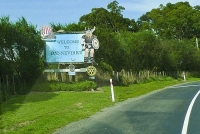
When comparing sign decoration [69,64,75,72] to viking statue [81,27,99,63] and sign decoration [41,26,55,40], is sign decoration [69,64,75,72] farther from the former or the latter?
sign decoration [41,26,55,40]

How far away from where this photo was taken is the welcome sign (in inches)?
1161

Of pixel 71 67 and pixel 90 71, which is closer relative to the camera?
pixel 90 71

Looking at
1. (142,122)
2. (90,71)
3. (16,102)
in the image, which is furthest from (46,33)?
(142,122)

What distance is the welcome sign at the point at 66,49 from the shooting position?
29.5 m

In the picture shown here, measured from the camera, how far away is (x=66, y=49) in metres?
29.8

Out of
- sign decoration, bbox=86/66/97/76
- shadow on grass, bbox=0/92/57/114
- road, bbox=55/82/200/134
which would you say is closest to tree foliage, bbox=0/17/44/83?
sign decoration, bbox=86/66/97/76

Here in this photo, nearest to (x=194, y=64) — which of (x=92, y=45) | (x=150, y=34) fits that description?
(x=150, y=34)

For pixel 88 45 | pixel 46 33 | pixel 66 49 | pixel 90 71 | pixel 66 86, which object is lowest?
pixel 66 86

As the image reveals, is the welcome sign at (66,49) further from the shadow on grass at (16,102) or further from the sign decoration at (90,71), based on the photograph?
the shadow on grass at (16,102)

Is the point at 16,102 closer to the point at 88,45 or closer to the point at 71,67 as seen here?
the point at 71,67

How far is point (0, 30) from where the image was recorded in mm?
26047

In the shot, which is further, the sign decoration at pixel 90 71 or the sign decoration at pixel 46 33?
the sign decoration at pixel 90 71

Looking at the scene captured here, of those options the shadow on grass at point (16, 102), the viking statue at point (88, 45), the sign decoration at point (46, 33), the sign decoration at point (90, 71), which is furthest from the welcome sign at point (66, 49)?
the shadow on grass at point (16, 102)

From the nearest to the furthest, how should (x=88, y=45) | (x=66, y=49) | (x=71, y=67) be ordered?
(x=71, y=67), (x=66, y=49), (x=88, y=45)
